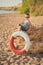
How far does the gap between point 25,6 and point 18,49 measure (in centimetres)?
1863

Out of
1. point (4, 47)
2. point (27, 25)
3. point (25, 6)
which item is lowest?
point (25, 6)

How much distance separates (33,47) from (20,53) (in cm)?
46

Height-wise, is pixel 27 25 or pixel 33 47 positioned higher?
pixel 27 25

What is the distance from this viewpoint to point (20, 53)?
6773 mm

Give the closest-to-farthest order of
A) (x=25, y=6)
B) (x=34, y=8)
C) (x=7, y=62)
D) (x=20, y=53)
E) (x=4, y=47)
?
(x=7, y=62), (x=20, y=53), (x=4, y=47), (x=34, y=8), (x=25, y=6)

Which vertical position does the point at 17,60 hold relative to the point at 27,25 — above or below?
below

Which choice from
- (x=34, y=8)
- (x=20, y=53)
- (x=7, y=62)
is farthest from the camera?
(x=34, y=8)

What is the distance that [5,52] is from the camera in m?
7.23

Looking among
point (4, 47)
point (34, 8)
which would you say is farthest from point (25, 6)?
point (4, 47)

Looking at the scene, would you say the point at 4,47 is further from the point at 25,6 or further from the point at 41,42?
the point at 25,6

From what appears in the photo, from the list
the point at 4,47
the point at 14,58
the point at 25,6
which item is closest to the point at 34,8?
the point at 25,6

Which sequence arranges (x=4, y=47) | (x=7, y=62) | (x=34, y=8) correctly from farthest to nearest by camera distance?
(x=34, y=8) < (x=4, y=47) < (x=7, y=62)

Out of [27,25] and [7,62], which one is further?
[27,25]

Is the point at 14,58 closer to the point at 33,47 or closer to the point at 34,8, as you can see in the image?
the point at 33,47
